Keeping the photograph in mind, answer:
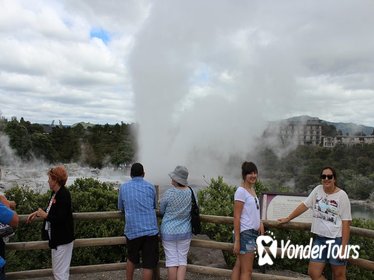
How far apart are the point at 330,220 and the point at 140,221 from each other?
2066mm

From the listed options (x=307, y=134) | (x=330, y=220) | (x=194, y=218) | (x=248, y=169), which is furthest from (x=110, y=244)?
(x=307, y=134)

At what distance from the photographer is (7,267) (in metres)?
5.46

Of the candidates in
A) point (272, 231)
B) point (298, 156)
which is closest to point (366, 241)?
point (272, 231)

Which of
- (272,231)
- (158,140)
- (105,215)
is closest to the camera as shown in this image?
(105,215)

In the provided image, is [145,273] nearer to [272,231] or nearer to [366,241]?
[272,231]

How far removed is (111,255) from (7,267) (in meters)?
1.55

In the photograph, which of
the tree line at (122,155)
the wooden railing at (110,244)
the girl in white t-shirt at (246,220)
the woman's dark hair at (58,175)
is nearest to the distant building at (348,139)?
the tree line at (122,155)

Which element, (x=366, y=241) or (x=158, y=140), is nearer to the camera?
(x=366, y=241)

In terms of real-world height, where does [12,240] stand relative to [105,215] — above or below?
below

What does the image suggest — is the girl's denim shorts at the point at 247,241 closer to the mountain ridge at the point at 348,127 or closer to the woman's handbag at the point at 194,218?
the woman's handbag at the point at 194,218

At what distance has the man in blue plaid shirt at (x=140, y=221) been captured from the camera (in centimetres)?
456

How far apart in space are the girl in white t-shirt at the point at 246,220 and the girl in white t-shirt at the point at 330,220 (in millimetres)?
661

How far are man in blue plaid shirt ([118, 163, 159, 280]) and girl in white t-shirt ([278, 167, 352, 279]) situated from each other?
1.79 metres

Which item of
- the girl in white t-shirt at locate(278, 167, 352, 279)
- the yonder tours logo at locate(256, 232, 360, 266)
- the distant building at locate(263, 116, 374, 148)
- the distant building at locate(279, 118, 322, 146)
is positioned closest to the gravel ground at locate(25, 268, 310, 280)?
the yonder tours logo at locate(256, 232, 360, 266)
